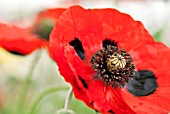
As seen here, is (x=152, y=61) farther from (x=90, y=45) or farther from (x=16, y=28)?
(x=16, y=28)

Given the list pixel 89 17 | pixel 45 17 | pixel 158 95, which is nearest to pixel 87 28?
pixel 89 17


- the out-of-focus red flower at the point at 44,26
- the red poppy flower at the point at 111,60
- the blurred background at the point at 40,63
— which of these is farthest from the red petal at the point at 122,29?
the out-of-focus red flower at the point at 44,26

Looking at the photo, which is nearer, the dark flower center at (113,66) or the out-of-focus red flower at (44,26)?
the dark flower center at (113,66)

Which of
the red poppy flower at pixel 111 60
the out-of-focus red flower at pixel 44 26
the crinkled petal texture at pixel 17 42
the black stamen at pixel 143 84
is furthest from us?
the out-of-focus red flower at pixel 44 26

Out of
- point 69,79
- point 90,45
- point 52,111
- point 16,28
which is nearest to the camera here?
point 69,79

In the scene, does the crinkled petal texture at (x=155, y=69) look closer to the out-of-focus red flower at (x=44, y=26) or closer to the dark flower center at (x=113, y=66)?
the dark flower center at (x=113, y=66)

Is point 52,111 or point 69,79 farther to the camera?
point 52,111

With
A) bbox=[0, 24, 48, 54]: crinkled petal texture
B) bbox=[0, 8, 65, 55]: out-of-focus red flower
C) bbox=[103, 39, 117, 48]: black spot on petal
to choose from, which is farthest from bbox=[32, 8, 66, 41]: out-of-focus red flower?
bbox=[103, 39, 117, 48]: black spot on petal
